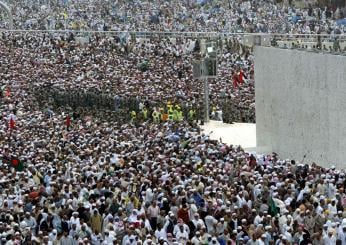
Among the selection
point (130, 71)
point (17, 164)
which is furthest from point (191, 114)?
point (17, 164)

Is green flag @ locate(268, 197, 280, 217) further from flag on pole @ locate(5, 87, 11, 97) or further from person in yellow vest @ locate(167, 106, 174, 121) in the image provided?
flag on pole @ locate(5, 87, 11, 97)

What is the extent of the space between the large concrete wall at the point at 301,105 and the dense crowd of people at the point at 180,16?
14498mm

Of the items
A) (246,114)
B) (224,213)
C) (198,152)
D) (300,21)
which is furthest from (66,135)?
(300,21)

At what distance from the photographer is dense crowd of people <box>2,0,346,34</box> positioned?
166ft

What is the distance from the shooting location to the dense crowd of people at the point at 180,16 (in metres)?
50.7

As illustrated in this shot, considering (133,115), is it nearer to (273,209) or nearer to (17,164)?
(17,164)

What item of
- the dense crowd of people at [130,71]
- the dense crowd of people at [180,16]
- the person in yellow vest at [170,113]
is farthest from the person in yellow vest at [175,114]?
the dense crowd of people at [180,16]

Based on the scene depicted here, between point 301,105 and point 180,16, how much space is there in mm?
27605

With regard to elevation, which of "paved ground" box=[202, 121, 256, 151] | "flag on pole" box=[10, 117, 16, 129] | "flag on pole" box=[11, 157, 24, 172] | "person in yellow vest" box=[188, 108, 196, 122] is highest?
"flag on pole" box=[11, 157, 24, 172]

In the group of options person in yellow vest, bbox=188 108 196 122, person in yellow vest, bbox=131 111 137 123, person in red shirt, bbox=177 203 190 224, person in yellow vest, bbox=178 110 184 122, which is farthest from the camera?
person in yellow vest, bbox=131 111 137 123

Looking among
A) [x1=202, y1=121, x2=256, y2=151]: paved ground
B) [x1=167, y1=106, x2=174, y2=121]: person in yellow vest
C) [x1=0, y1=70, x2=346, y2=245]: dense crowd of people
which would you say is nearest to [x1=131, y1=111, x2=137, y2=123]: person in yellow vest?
[x1=167, y1=106, x2=174, y2=121]: person in yellow vest

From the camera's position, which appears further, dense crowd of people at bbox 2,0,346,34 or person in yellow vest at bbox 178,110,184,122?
dense crowd of people at bbox 2,0,346,34

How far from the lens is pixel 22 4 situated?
6644 centimetres

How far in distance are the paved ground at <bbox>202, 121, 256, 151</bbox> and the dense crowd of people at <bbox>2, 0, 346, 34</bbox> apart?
11555 mm
